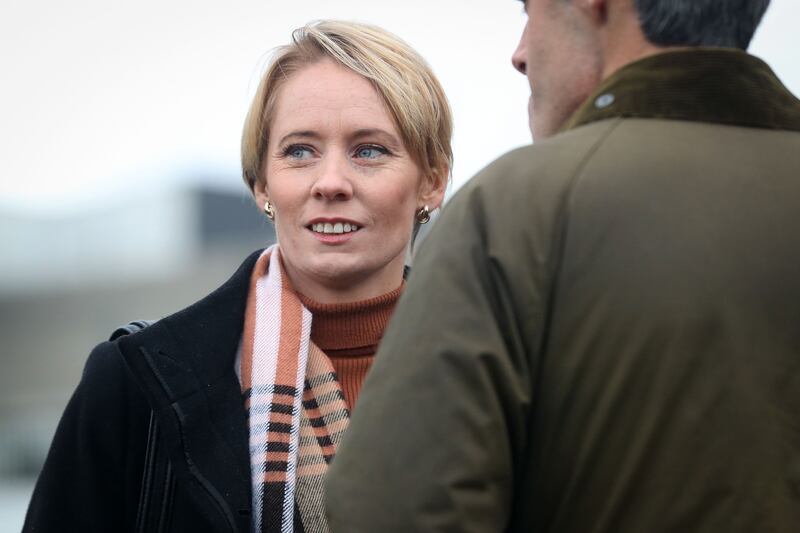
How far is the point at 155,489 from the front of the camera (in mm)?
3008

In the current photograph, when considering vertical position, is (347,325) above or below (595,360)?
below

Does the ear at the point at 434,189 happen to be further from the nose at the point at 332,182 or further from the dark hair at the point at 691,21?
the dark hair at the point at 691,21

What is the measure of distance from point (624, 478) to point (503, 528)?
189 mm

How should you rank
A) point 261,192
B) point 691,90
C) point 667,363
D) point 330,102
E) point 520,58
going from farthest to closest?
1. point 261,192
2. point 330,102
3. point 520,58
4. point 691,90
5. point 667,363

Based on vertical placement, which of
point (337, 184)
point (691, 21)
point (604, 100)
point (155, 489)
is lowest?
point (155, 489)

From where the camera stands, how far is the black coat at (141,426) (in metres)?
2.96

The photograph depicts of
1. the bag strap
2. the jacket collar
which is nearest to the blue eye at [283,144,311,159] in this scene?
the bag strap

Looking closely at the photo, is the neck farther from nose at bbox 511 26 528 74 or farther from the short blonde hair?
nose at bbox 511 26 528 74

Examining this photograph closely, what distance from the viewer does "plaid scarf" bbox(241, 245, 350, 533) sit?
297 cm

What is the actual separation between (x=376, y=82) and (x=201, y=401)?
919mm

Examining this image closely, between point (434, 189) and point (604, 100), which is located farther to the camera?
point (434, 189)

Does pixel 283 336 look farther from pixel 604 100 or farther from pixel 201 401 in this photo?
pixel 604 100

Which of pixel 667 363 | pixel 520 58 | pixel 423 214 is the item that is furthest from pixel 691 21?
pixel 423 214

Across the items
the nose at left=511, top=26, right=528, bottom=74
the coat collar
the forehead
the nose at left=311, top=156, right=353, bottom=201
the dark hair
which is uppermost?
the dark hair
